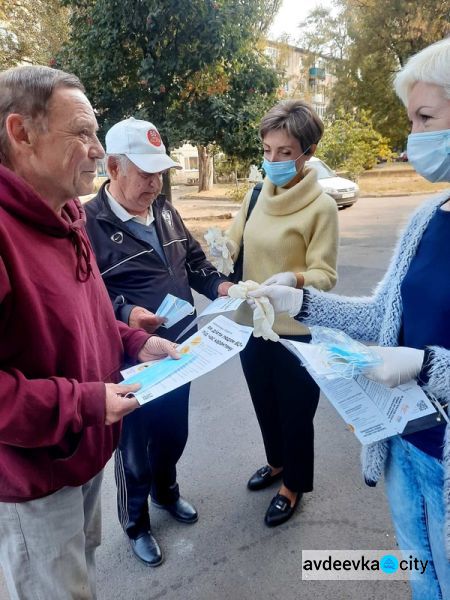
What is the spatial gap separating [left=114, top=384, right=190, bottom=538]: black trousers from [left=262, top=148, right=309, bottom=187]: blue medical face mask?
1095 millimetres

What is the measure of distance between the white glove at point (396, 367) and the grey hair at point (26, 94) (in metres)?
1.05

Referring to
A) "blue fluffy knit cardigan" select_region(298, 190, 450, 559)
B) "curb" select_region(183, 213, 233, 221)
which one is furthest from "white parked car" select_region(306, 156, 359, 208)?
"blue fluffy knit cardigan" select_region(298, 190, 450, 559)

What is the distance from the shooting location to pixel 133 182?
1.92 metres

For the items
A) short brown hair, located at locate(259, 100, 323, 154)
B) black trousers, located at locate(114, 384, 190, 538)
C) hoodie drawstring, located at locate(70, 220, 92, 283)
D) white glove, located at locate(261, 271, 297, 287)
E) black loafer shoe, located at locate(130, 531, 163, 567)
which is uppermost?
short brown hair, located at locate(259, 100, 323, 154)

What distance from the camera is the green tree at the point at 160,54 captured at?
201 inches

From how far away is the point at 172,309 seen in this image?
6.12 feet

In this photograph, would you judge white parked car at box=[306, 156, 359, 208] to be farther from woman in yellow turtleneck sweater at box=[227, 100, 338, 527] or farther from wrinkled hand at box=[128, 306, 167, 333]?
wrinkled hand at box=[128, 306, 167, 333]

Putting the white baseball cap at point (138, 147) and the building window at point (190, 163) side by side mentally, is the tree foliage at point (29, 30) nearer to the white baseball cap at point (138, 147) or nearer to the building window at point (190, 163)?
the white baseball cap at point (138, 147)

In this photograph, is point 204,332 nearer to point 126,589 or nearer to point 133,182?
point 133,182

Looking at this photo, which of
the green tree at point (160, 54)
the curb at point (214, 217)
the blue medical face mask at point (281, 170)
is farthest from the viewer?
the curb at point (214, 217)

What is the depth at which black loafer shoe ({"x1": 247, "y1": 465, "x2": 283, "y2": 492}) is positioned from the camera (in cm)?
247

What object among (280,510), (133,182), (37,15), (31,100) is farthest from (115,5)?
(37,15)

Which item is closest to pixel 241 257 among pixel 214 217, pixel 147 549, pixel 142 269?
pixel 142 269

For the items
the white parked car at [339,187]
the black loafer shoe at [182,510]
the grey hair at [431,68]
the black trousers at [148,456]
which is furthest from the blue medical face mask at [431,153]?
the white parked car at [339,187]
